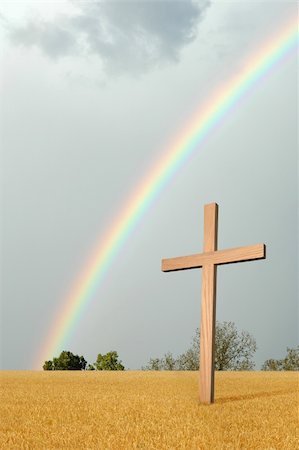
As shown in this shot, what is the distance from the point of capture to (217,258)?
36.5 ft

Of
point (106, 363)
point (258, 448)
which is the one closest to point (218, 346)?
point (106, 363)

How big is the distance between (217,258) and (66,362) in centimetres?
7100

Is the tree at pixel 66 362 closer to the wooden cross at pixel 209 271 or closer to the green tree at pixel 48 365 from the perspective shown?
the green tree at pixel 48 365

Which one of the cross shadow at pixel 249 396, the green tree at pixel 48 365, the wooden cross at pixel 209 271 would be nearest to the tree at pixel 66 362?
A: the green tree at pixel 48 365

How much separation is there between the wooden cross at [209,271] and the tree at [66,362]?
6943 centimetres

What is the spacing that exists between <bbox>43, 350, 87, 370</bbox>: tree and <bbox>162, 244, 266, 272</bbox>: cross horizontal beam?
68531mm

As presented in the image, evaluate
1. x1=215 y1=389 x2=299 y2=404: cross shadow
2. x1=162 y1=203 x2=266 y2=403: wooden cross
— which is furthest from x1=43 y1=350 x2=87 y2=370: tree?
x1=162 y1=203 x2=266 y2=403: wooden cross

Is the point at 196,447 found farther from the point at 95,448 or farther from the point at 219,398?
the point at 219,398

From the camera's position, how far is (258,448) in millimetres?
Result: 6523

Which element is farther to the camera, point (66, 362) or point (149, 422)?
point (66, 362)

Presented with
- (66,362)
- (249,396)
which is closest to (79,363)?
(66,362)

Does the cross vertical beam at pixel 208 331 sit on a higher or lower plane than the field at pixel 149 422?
higher

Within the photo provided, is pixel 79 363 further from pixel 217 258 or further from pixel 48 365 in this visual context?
pixel 217 258

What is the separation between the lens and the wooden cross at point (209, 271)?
10.6m
